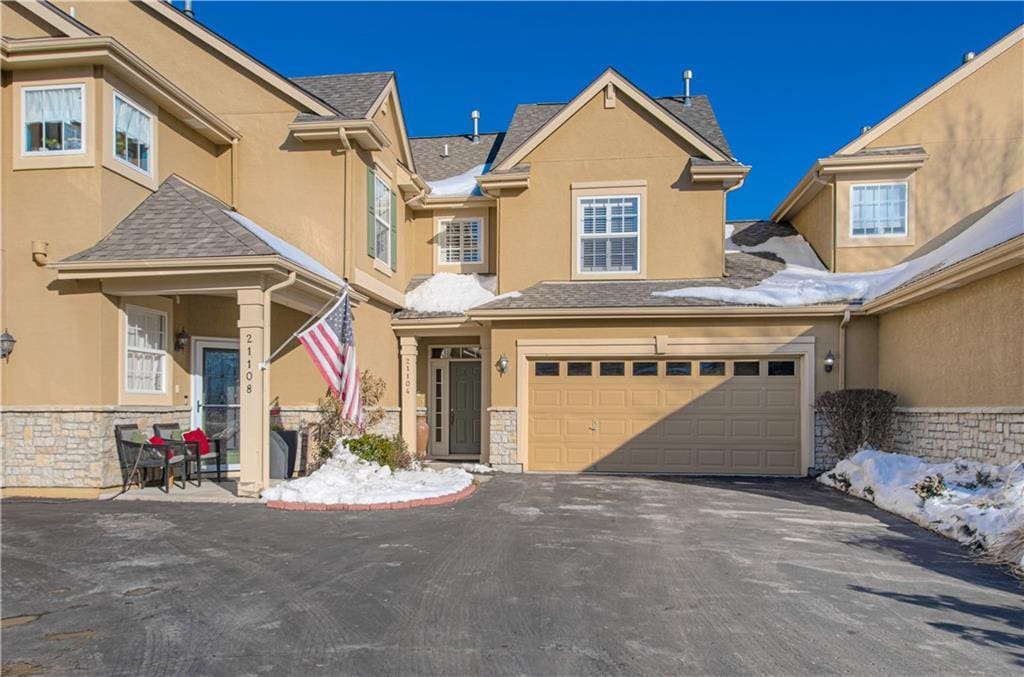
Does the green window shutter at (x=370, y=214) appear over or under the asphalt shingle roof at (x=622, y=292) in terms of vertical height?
over

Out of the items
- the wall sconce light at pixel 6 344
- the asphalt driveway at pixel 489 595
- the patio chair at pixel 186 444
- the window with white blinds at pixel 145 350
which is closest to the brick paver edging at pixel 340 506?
the asphalt driveway at pixel 489 595

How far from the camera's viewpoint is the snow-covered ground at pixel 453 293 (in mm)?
14656

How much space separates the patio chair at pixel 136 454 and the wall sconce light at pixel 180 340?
5.56ft

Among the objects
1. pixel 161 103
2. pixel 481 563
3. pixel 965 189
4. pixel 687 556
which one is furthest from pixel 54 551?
pixel 965 189

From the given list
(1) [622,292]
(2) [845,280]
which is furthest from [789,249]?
(1) [622,292]

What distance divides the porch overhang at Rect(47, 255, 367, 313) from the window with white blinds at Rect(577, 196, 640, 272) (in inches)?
258

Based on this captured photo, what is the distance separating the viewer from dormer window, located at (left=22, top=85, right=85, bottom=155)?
31.3 ft

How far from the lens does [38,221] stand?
9602 mm

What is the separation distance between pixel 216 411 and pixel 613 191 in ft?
29.2

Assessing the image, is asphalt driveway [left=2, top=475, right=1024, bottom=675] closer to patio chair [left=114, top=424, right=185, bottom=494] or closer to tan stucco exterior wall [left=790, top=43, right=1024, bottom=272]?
patio chair [left=114, top=424, right=185, bottom=494]

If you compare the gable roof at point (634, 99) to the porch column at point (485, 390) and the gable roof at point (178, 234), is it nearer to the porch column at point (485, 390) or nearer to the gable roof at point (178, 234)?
the porch column at point (485, 390)

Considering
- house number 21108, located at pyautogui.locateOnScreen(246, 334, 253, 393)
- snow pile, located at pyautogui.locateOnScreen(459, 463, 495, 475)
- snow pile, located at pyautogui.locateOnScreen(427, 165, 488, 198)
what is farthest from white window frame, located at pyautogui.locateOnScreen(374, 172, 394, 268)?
snow pile, located at pyautogui.locateOnScreen(459, 463, 495, 475)

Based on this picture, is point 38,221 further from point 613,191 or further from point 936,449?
point 936,449

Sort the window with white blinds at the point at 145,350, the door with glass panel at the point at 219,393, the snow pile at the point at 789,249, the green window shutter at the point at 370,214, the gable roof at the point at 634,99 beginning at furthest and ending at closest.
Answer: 1. the snow pile at the point at 789,249
2. the gable roof at the point at 634,99
3. the green window shutter at the point at 370,214
4. the door with glass panel at the point at 219,393
5. the window with white blinds at the point at 145,350
